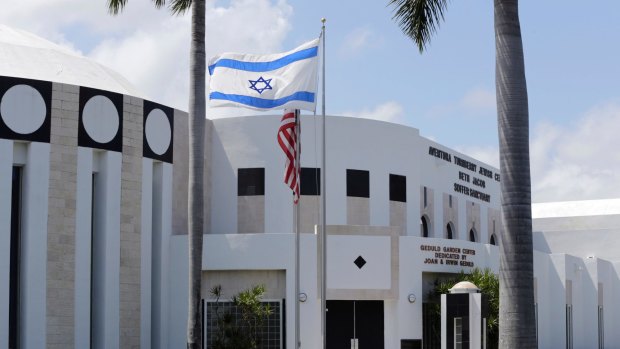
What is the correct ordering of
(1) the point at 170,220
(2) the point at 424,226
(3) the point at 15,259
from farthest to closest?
1. (2) the point at 424,226
2. (1) the point at 170,220
3. (3) the point at 15,259

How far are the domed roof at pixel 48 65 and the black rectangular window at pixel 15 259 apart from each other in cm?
386

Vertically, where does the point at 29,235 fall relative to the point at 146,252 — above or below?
above

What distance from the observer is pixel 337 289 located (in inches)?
1387

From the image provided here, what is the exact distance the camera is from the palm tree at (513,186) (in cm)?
1577

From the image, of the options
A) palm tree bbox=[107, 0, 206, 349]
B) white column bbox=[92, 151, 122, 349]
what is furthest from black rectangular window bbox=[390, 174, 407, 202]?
palm tree bbox=[107, 0, 206, 349]

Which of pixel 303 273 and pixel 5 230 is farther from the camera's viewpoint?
pixel 303 273

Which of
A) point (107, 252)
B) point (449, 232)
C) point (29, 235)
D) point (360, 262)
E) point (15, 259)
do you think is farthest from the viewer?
point (449, 232)

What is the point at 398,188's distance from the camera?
4238 centimetres

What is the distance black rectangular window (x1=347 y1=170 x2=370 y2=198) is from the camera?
41031 millimetres

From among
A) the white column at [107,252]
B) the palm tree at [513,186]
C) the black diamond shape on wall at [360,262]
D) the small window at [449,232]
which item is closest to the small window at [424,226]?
the small window at [449,232]

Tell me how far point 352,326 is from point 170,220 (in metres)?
7.29

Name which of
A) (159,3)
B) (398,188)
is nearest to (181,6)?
(159,3)

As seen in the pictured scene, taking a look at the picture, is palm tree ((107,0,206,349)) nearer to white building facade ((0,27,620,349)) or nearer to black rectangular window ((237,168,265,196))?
white building facade ((0,27,620,349))

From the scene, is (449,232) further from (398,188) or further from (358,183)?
(358,183)
